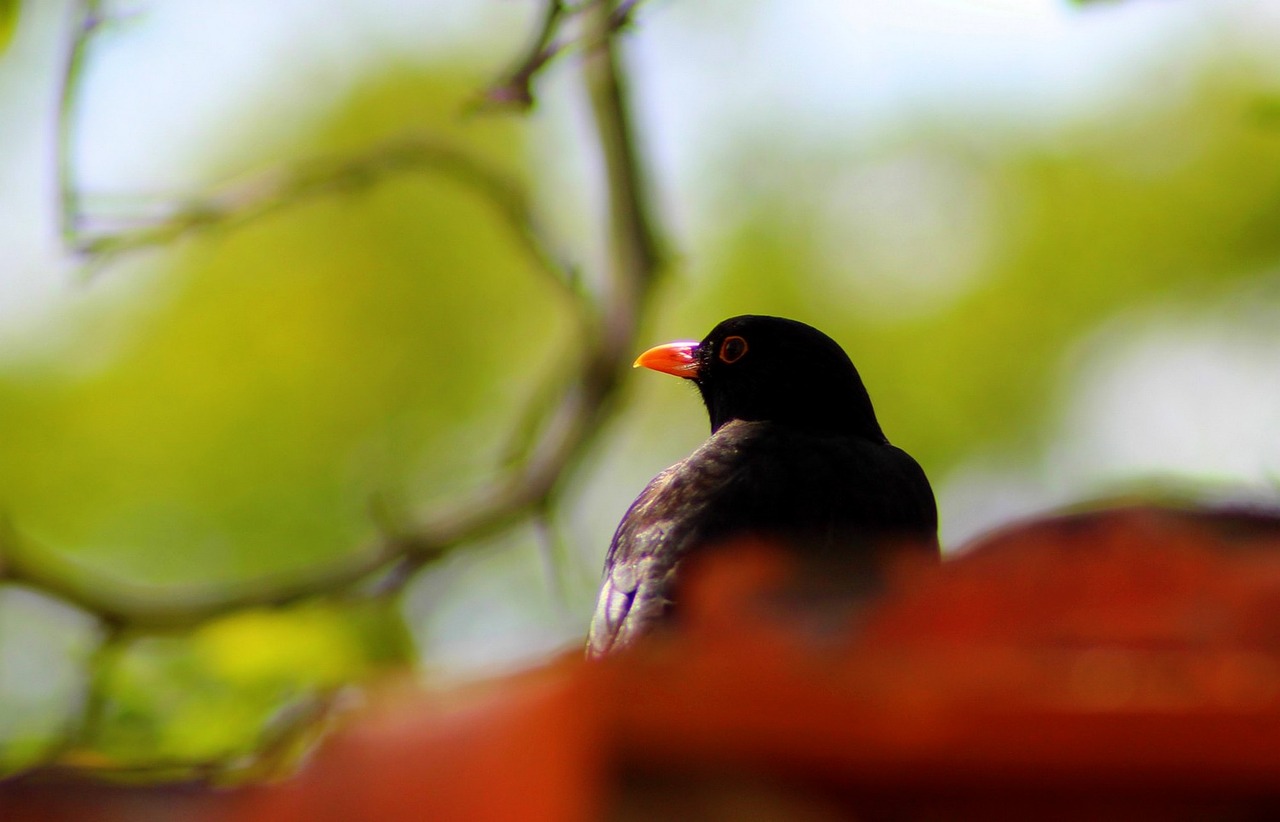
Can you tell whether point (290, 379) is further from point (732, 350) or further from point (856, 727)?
point (856, 727)

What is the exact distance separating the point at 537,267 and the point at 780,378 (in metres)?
1.07

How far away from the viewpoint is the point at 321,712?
118 centimetres

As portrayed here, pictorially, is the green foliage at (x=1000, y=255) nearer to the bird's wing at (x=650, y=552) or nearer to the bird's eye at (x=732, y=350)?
the bird's eye at (x=732, y=350)

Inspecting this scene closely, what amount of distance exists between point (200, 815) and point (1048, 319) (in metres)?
13.2

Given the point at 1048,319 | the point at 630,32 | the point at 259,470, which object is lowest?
the point at 1048,319

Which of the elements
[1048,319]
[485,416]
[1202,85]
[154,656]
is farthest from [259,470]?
[1202,85]

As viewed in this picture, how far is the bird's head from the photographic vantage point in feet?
15.9

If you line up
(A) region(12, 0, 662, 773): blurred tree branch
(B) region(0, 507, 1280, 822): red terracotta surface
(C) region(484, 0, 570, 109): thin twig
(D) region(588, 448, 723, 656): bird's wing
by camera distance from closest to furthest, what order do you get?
(B) region(0, 507, 1280, 822): red terracotta surface, (D) region(588, 448, 723, 656): bird's wing, (C) region(484, 0, 570, 109): thin twig, (A) region(12, 0, 662, 773): blurred tree branch

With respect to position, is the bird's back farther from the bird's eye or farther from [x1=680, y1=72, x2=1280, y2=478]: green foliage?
[x1=680, y1=72, x2=1280, y2=478]: green foliage

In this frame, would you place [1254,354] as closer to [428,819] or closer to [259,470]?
[259,470]

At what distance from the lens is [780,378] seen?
4.96 meters

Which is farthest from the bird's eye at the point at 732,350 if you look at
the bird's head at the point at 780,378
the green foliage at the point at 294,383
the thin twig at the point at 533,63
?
the green foliage at the point at 294,383

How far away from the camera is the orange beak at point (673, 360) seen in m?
5.36

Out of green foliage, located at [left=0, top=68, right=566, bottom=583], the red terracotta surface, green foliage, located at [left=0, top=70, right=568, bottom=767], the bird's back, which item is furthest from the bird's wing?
green foliage, located at [left=0, top=68, right=566, bottom=583]
